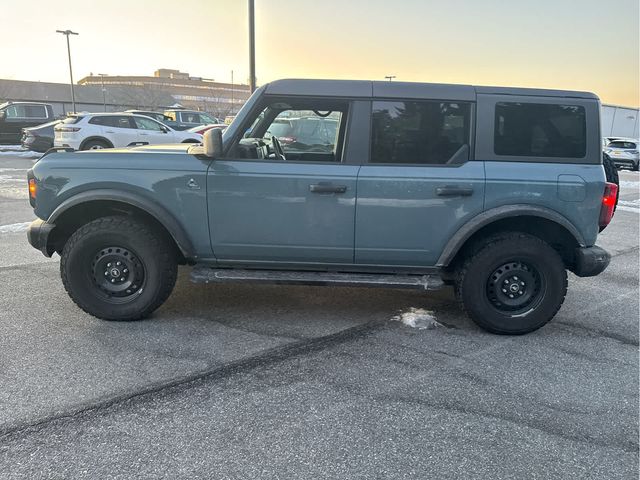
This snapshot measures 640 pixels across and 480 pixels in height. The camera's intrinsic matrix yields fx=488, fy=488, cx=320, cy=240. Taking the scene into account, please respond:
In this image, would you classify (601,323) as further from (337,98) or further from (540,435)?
(337,98)

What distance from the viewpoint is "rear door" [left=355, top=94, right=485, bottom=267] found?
367 centimetres

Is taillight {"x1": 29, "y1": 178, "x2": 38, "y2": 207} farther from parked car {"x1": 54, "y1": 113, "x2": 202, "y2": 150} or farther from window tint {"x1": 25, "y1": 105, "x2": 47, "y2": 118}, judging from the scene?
window tint {"x1": 25, "y1": 105, "x2": 47, "y2": 118}

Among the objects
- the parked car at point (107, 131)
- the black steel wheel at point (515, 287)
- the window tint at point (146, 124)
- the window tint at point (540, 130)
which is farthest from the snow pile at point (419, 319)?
the window tint at point (146, 124)

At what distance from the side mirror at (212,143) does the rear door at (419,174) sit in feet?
3.52

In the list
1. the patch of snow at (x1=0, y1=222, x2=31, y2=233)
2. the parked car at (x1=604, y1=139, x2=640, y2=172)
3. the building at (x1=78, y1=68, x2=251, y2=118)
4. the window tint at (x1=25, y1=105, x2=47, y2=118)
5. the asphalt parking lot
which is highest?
the building at (x1=78, y1=68, x2=251, y2=118)

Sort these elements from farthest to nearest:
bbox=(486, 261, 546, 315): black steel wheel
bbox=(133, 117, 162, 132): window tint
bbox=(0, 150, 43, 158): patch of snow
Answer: bbox=(0, 150, 43, 158): patch of snow → bbox=(133, 117, 162, 132): window tint → bbox=(486, 261, 546, 315): black steel wheel

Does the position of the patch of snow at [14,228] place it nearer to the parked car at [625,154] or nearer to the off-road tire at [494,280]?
the off-road tire at [494,280]

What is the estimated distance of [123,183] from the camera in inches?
147

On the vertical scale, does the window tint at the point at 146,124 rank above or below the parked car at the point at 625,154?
above

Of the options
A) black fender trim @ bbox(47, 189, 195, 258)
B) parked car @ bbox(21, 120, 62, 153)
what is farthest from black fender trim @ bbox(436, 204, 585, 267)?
parked car @ bbox(21, 120, 62, 153)

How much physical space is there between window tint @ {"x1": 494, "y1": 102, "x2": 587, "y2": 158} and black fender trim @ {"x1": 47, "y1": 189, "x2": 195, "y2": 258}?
2517 millimetres

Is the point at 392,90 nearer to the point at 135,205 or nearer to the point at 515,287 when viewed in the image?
the point at 515,287

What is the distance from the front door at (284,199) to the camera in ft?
12.1

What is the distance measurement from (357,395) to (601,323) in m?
2.57
